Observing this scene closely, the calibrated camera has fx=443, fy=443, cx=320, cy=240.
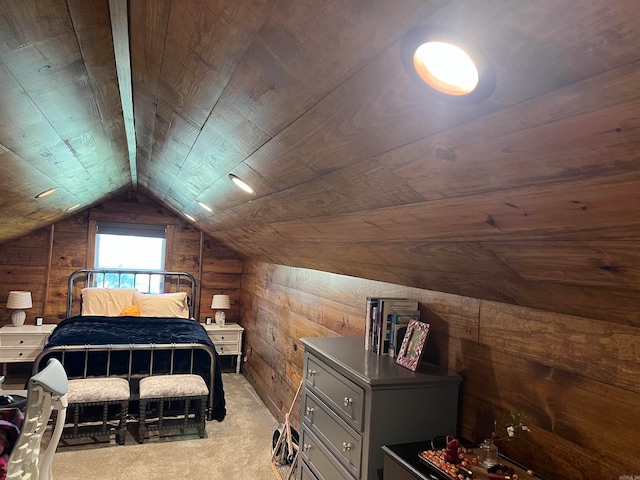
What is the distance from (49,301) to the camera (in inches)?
204

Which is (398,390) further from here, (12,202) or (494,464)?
(12,202)

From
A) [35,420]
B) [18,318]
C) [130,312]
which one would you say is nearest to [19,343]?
[18,318]

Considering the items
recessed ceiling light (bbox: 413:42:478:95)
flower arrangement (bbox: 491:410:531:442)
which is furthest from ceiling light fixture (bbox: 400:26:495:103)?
flower arrangement (bbox: 491:410:531:442)

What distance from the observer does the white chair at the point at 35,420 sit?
178 centimetres

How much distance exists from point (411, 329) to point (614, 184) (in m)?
1.31

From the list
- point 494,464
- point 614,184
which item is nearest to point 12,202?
point 494,464

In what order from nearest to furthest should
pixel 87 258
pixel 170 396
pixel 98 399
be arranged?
pixel 98 399
pixel 170 396
pixel 87 258

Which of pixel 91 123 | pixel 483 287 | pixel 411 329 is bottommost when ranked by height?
pixel 411 329

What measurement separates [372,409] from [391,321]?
51cm

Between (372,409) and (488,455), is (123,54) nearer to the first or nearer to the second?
(372,409)

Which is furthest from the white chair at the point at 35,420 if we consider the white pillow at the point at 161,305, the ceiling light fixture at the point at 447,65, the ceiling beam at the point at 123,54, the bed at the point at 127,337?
the white pillow at the point at 161,305

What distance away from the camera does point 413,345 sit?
1.91 metres

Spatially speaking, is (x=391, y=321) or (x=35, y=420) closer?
(x=35, y=420)

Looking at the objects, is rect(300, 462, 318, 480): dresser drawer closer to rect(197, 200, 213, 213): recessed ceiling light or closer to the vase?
the vase
